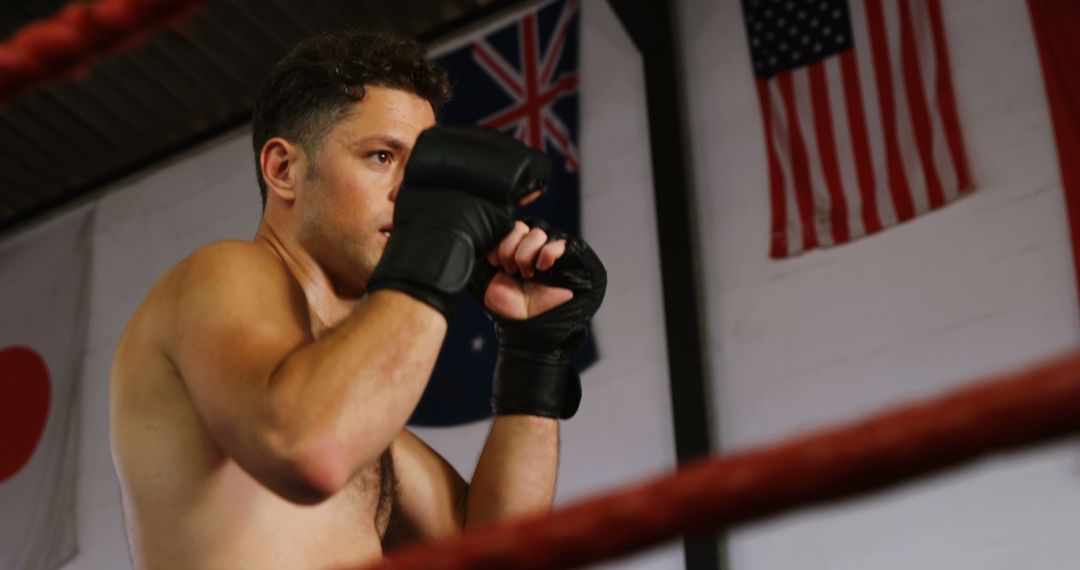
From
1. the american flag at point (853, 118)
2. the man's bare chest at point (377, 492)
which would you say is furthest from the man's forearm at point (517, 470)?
the american flag at point (853, 118)

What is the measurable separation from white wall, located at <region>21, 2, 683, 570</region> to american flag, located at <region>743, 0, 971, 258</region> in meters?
0.41

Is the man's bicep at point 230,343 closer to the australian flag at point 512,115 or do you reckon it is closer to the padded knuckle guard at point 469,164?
the padded knuckle guard at point 469,164

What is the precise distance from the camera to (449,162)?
1.31 metres

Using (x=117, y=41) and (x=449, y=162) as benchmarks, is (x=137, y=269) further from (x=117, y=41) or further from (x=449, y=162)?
(x=117, y=41)

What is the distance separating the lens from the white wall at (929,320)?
3154mm

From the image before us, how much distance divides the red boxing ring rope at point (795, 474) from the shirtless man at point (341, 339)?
0.66 metres

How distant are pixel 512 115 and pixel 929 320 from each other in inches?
59.0

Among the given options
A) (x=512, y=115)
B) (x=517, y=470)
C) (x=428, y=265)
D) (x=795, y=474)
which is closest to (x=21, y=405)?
(x=512, y=115)

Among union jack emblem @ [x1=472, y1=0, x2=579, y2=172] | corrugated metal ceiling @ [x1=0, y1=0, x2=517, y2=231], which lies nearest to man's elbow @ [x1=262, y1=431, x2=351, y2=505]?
union jack emblem @ [x1=472, y1=0, x2=579, y2=172]

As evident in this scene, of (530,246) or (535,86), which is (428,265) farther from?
(535,86)

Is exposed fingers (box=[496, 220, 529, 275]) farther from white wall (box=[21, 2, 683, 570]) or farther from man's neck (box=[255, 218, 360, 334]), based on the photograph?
white wall (box=[21, 2, 683, 570])

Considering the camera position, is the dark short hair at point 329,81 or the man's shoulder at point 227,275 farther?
the dark short hair at point 329,81

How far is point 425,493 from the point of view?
1.69 meters

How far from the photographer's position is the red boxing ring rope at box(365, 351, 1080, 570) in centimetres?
45
